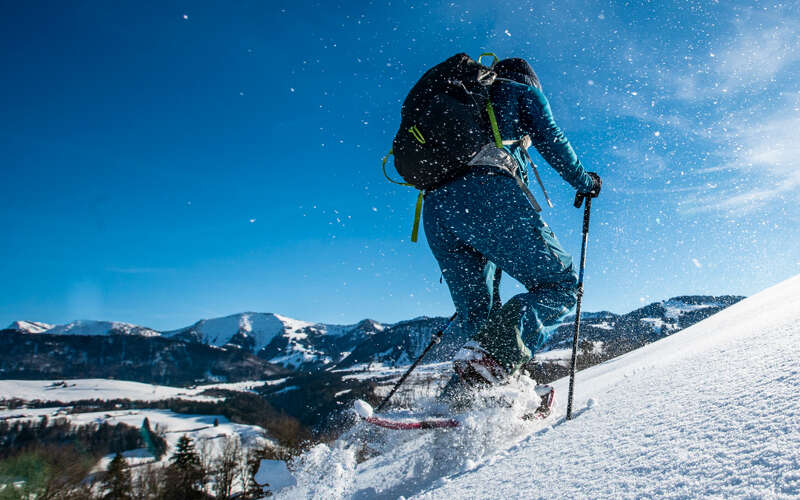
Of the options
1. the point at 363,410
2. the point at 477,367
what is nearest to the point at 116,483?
the point at 363,410

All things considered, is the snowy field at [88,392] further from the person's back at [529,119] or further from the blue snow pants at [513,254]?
the person's back at [529,119]

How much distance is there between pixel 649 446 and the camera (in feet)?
3.06

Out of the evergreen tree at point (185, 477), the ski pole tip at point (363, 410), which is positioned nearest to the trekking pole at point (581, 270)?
the ski pole tip at point (363, 410)

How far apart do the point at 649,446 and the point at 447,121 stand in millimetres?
1786

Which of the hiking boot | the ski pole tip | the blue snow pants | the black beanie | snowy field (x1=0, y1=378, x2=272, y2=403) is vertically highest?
the black beanie

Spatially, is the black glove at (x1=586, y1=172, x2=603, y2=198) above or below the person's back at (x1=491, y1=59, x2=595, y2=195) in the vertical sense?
below

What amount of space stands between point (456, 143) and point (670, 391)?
1501mm

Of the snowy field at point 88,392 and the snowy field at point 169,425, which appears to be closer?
the snowy field at point 169,425

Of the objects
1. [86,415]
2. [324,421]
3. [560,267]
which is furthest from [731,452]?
[86,415]

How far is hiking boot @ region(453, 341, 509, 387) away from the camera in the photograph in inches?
81.1

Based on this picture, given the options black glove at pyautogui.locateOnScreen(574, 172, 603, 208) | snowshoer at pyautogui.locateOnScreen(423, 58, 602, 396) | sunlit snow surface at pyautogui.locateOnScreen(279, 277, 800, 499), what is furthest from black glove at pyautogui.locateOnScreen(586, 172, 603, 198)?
sunlit snow surface at pyautogui.locateOnScreen(279, 277, 800, 499)

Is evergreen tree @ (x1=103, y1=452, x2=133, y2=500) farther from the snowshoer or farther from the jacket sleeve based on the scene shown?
the jacket sleeve

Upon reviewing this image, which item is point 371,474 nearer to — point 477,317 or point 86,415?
point 477,317

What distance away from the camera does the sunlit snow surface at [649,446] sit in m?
Answer: 0.69
